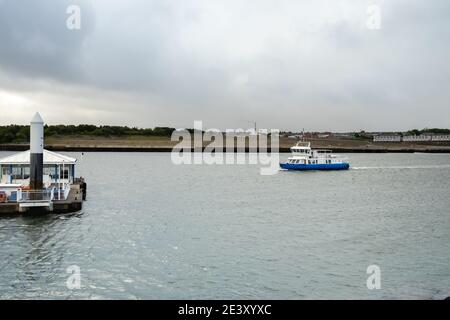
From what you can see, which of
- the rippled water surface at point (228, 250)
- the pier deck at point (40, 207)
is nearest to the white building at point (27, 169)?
the pier deck at point (40, 207)

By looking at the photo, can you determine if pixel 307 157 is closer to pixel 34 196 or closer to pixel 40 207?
pixel 40 207

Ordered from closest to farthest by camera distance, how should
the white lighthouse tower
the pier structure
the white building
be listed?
the pier structure
the white lighthouse tower
the white building

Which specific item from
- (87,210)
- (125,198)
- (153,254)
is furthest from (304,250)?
(125,198)

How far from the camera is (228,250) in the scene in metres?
26.5

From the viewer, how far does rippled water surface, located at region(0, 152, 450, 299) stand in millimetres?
19891

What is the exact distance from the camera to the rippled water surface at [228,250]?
19.9 metres

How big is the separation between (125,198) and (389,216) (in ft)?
78.5

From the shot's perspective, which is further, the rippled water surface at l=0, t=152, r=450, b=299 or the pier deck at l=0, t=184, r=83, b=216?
the pier deck at l=0, t=184, r=83, b=216

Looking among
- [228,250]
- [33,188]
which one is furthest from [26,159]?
[228,250]

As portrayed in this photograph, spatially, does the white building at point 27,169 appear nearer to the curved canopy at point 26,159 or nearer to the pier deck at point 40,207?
the curved canopy at point 26,159

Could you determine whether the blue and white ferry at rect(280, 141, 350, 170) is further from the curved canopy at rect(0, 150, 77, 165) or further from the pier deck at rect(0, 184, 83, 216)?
the pier deck at rect(0, 184, 83, 216)

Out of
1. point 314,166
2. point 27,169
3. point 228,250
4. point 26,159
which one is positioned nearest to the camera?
point 228,250

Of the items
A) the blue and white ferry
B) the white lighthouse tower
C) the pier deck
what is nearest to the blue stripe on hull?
the blue and white ferry
